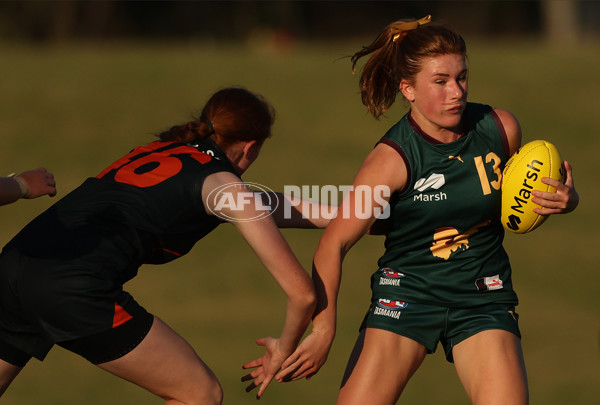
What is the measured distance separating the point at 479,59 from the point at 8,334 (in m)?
15.7

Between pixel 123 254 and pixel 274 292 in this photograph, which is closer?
pixel 123 254

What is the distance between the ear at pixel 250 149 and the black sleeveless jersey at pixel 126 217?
0.31 meters

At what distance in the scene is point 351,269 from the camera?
45.3 feet

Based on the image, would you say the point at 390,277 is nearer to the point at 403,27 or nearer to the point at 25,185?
the point at 403,27

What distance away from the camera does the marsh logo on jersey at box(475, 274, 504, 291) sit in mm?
4789

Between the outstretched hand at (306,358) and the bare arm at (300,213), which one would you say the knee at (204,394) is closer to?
the outstretched hand at (306,358)

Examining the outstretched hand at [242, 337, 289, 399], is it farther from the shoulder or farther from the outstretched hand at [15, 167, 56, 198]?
the shoulder

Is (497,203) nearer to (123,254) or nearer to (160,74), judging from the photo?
(123,254)

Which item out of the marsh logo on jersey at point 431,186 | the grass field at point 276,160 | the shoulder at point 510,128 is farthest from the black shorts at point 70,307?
the grass field at point 276,160

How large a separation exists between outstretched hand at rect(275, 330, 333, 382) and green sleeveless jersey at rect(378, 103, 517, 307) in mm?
474

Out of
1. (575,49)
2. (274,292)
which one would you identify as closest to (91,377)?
(274,292)

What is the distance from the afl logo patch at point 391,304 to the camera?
4.80 meters

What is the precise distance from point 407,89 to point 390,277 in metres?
0.88

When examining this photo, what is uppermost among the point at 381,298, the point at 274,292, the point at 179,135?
the point at 179,135
